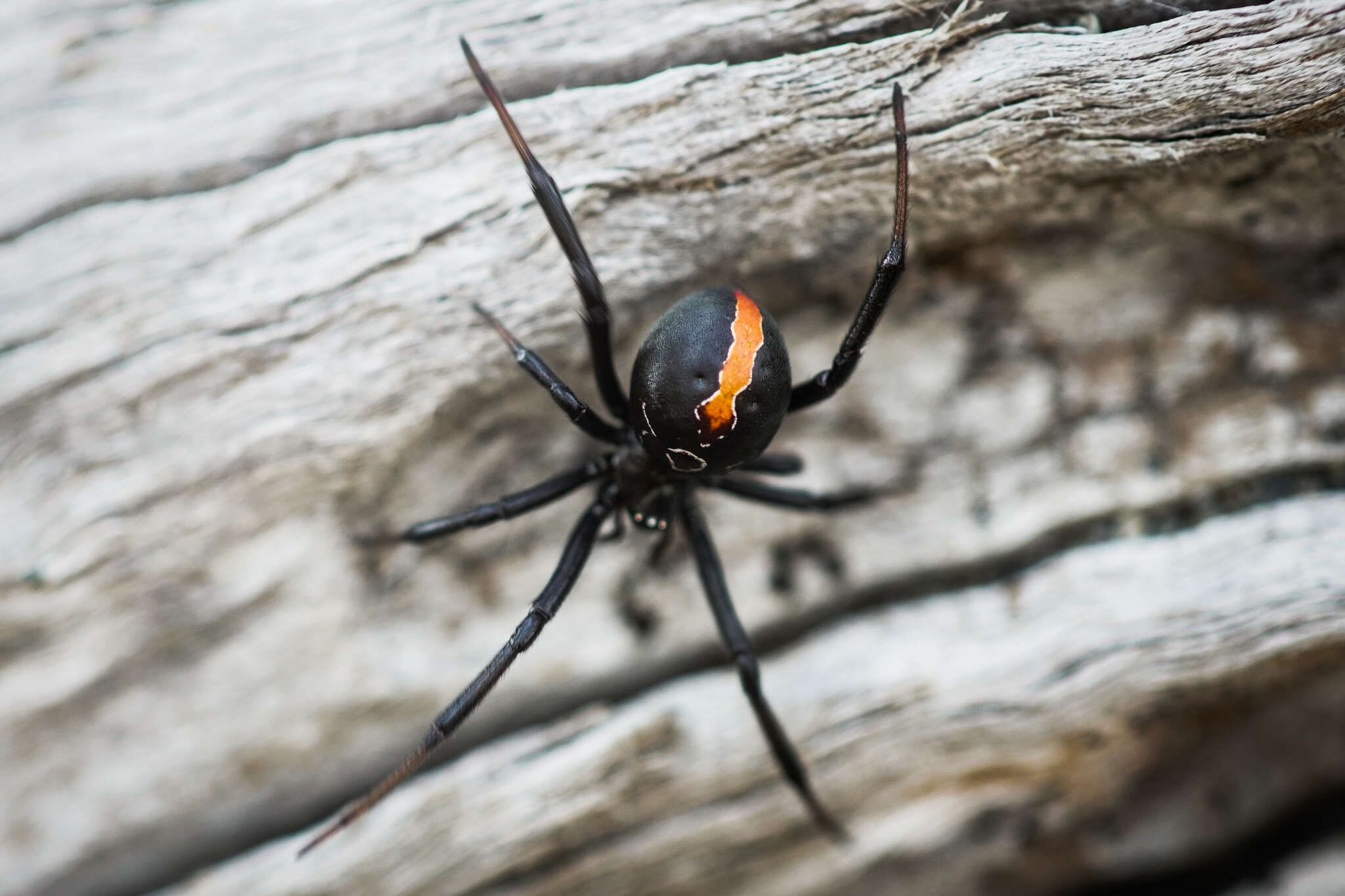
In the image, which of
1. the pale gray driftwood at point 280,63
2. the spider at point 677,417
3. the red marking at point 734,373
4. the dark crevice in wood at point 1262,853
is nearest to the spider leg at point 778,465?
the spider at point 677,417

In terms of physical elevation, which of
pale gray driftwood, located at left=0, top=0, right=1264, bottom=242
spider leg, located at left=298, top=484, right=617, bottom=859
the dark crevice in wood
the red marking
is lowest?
the dark crevice in wood

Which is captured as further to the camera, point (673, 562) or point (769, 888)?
point (769, 888)

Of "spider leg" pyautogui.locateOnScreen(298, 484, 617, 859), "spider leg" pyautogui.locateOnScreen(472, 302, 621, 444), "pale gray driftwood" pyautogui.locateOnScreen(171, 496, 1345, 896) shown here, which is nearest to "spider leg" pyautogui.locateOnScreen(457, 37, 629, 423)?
"spider leg" pyautogui.locateOnScreen(472, 302, 621, 444)

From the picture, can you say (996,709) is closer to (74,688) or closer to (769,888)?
(769,888)

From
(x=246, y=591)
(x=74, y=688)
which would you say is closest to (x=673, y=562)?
(x=246, y=591)

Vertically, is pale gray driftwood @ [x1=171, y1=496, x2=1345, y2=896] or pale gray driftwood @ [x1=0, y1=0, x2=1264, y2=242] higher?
pale gray driftwood @ [x1=0, y1=0, x2=1264, y2=242]

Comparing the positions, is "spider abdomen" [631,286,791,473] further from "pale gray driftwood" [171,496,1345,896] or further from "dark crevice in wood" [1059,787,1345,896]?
"dark crevice in wood" [1059,787,1345,896]

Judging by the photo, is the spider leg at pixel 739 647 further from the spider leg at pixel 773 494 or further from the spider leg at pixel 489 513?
the spider leg at pixel 489 513
